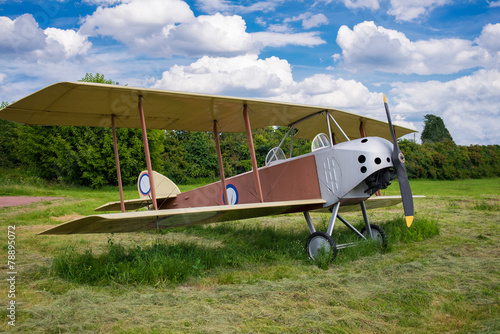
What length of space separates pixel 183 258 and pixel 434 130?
45570 mm

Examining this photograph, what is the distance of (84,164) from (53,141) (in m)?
3.91

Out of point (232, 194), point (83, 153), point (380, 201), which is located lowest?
point (380, 201)

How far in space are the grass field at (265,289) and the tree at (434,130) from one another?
133ft

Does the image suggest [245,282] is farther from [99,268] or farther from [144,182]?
[144,182]

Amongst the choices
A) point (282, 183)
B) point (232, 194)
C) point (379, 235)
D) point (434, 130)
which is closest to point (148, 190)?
point (232, 194)

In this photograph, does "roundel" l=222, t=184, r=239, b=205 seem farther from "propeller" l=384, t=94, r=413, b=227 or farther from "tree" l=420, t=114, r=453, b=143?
"tree" l=420, t=114, r=453, b=143

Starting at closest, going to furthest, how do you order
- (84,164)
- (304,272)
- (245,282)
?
(245,282), (304,272), (84,164)

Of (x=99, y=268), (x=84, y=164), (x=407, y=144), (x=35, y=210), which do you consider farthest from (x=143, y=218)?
(x=407, y=144)

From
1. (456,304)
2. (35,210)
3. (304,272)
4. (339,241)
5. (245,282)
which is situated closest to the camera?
(456,304)

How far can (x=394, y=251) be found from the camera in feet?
21.9

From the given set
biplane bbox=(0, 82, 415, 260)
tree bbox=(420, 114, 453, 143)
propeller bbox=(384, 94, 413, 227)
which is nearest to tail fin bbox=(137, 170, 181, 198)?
biplane bbox=(0, 82, 415, 260)

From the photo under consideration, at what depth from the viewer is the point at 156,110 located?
693 cm

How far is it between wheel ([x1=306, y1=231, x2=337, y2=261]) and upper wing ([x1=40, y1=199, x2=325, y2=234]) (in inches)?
23.5

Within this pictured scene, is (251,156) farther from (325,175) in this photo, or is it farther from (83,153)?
(83,153)
